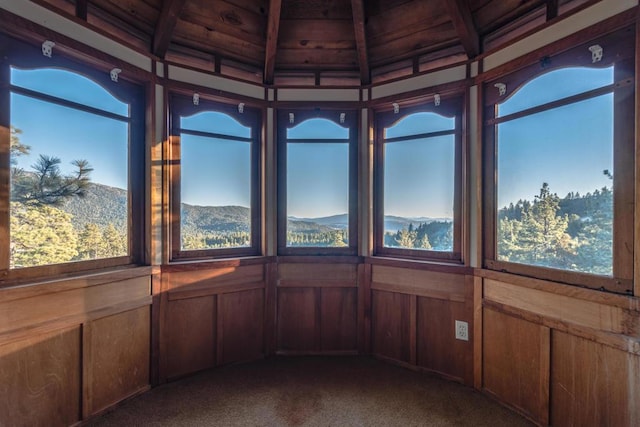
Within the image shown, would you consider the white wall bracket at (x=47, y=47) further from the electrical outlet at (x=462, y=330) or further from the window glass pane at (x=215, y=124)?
the electrical outlet at (x=462, y=330)

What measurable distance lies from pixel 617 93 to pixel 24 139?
322 cm

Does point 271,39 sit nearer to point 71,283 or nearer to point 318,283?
point 318,283

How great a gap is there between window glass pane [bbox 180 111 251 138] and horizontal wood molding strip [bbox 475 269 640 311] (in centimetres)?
227

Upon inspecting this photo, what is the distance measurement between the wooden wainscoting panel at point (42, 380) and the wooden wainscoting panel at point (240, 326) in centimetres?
101

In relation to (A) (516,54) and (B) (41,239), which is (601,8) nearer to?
(A) (516,54)

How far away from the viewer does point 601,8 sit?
1.76m

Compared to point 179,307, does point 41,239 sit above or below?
above

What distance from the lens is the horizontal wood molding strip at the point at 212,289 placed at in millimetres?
2580

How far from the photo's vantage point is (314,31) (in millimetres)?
2934

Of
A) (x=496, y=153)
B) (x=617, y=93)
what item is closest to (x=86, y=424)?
(x=496, y=153)

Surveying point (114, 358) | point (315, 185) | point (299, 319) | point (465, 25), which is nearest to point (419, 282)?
point (299, 319)

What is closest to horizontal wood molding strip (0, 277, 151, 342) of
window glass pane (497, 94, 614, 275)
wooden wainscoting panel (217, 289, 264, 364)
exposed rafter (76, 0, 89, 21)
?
wooden wainscoting panel (217, 289, 264, 364)

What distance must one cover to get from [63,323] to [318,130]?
7.70 feet

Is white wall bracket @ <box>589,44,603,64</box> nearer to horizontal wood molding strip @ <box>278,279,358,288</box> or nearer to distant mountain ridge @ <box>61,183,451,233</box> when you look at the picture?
distant mountain ridge @ <box>61,183,451,233</box>
